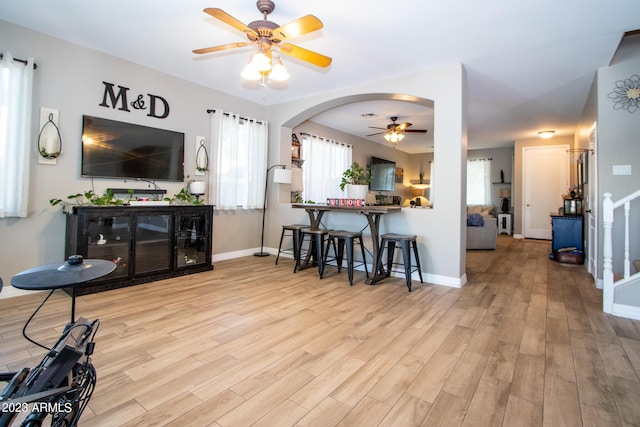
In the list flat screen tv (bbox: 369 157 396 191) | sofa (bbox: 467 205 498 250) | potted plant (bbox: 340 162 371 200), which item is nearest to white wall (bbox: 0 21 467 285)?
potted plant (bbox: 340 162 371 200)

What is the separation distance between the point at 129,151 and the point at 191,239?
1.32m

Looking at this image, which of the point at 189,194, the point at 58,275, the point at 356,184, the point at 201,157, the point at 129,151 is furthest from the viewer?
the point at 201,157

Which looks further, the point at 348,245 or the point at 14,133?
the point at 348,245

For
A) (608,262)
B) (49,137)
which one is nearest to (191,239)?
(49,137)

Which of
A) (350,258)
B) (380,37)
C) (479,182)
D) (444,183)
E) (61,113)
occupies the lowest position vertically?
(350,258)

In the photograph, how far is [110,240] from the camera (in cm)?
335

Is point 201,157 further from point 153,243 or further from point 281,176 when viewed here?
point 153,243

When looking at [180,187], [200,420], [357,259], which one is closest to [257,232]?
[180,187]

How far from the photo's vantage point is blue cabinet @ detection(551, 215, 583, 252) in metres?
5.32

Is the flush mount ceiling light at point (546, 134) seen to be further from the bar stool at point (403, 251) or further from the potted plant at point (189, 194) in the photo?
the potted plant at point (189, 194)

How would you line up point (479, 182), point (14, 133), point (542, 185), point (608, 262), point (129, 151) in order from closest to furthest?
point (608, 262)
point (14, 133)
point (129, 151)
point (542, 185)
point (479, 182)

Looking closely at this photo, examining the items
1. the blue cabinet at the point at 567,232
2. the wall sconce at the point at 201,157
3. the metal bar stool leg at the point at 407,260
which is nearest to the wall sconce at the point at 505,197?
the blue cabinet at the point at 567,232

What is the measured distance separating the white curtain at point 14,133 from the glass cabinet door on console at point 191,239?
148cm

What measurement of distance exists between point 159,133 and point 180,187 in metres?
0.76
